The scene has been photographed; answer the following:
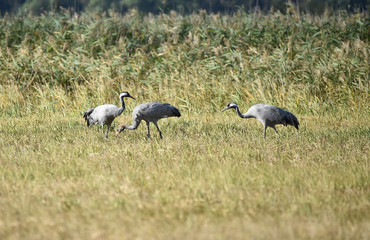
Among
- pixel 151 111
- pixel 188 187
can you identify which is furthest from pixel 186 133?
pixel 188 187

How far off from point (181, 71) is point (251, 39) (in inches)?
118

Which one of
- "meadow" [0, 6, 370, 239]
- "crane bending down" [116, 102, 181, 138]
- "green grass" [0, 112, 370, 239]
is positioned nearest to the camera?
"green grass" [0, 112, 370, 239]

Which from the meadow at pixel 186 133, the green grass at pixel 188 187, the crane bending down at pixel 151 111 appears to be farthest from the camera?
the crane bending down at pixel 151 111

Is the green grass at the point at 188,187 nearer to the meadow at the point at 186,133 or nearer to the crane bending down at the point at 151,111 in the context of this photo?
the meadow at the point at 186,133

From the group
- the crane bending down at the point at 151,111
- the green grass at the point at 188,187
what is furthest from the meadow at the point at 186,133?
the crane bending down at the point at 151,111

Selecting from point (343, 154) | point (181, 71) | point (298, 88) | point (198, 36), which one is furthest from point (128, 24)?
point (343, 154)

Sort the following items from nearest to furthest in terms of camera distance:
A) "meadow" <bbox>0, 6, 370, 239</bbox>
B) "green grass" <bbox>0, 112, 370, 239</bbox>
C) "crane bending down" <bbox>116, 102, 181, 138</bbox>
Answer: "green grass" <bbox>0, 112, 370, 239</bbox> → "meadow" <bbox>0, 6, 370, 239</bbox> → "crane bending down" <bbox>116, 102, 181, 138</bbox>

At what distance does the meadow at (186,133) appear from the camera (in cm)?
429

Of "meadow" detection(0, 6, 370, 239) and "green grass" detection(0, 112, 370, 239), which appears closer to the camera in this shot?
"green grass" detection(0, 112, 370, 239)

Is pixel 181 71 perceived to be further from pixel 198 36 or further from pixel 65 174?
pixel 65 174

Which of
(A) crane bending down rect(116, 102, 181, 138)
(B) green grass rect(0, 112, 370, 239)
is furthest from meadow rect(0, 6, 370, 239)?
(A) crane bending down rect(116, 102, 181, 138)

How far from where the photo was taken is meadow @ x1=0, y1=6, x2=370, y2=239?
14.1 feet

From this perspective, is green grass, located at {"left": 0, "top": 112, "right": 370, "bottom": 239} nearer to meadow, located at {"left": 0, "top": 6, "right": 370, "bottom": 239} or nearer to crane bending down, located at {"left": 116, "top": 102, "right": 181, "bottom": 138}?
meadow, located at {"left": 0, "top": 6, "right": 370, "bottom": 239}

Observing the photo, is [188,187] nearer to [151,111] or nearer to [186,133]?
[151,111]
